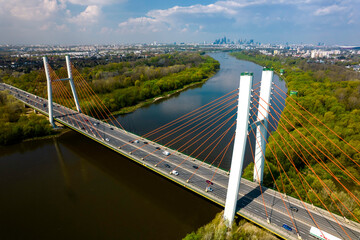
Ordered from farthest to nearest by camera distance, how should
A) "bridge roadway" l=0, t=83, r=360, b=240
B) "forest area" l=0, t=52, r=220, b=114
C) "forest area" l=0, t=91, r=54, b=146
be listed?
"forest area" l=0, t=52, r=220, b=114, "forest area" l=0, t=91, r=54, b=146, "bridge roadway" l=0, t=83, r=360, b=240

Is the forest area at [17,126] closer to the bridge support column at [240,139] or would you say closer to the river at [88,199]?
the river at [88,199]

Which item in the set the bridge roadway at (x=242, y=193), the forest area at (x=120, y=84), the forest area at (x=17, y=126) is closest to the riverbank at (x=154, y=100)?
the forest area at (x=120, y=84)

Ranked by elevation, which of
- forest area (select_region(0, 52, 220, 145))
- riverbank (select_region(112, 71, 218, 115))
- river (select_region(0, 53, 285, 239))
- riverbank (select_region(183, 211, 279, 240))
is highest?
forest area (select_region(0, 52, 220, 145))

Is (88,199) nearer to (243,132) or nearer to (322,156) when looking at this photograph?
(243,132)

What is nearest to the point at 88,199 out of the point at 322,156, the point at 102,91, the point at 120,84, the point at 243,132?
the point at 243,132

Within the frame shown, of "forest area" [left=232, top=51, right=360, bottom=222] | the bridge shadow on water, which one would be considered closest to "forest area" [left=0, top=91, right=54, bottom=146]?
the bridge shadow on water

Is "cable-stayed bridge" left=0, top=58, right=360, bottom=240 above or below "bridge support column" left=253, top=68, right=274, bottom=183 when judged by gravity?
below

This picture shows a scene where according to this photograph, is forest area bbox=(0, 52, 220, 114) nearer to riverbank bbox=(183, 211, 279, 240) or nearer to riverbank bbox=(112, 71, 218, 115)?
riverbank bbox=(112, 71, 218, 115)
